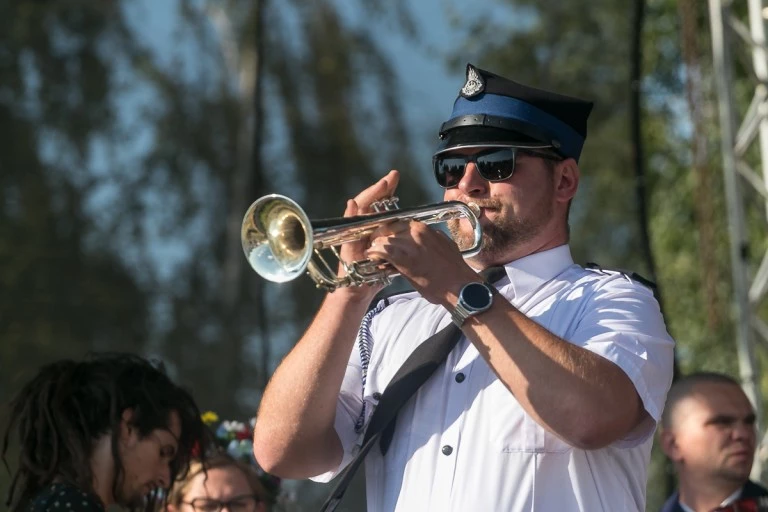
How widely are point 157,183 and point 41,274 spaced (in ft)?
6.47

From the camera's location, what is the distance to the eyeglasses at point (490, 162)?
3.35 m

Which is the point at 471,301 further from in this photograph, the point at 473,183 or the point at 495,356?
the point at 473,183

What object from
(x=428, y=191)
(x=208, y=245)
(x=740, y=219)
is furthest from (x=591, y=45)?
(x=740, y=219)

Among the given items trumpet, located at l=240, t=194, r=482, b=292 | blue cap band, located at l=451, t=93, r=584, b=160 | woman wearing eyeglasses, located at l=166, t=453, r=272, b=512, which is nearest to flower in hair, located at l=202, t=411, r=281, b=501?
woman wearing eyeglasses, located at l=166, t=453, r=272, b=512

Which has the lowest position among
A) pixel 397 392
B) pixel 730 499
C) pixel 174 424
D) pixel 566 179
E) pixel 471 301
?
pixel 730 499

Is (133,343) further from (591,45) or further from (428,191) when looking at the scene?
(591,45)

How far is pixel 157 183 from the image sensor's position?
15.4 meters

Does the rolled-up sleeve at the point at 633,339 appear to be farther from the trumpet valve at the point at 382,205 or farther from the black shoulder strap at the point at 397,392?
the trumpet valve at the point at 382,205

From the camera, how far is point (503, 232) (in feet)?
11.1

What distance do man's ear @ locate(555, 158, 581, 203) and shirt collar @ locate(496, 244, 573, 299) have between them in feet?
0.52

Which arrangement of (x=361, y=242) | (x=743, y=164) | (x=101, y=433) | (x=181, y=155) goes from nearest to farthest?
(x=361, y=242) < (x=101, y=433) < (x=743, y=164) < (x=181, y=155)

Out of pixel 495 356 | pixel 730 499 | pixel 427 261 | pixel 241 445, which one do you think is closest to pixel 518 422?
pixel 495 356

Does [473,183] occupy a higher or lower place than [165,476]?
higher

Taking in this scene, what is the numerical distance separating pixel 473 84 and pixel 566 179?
0.34m
